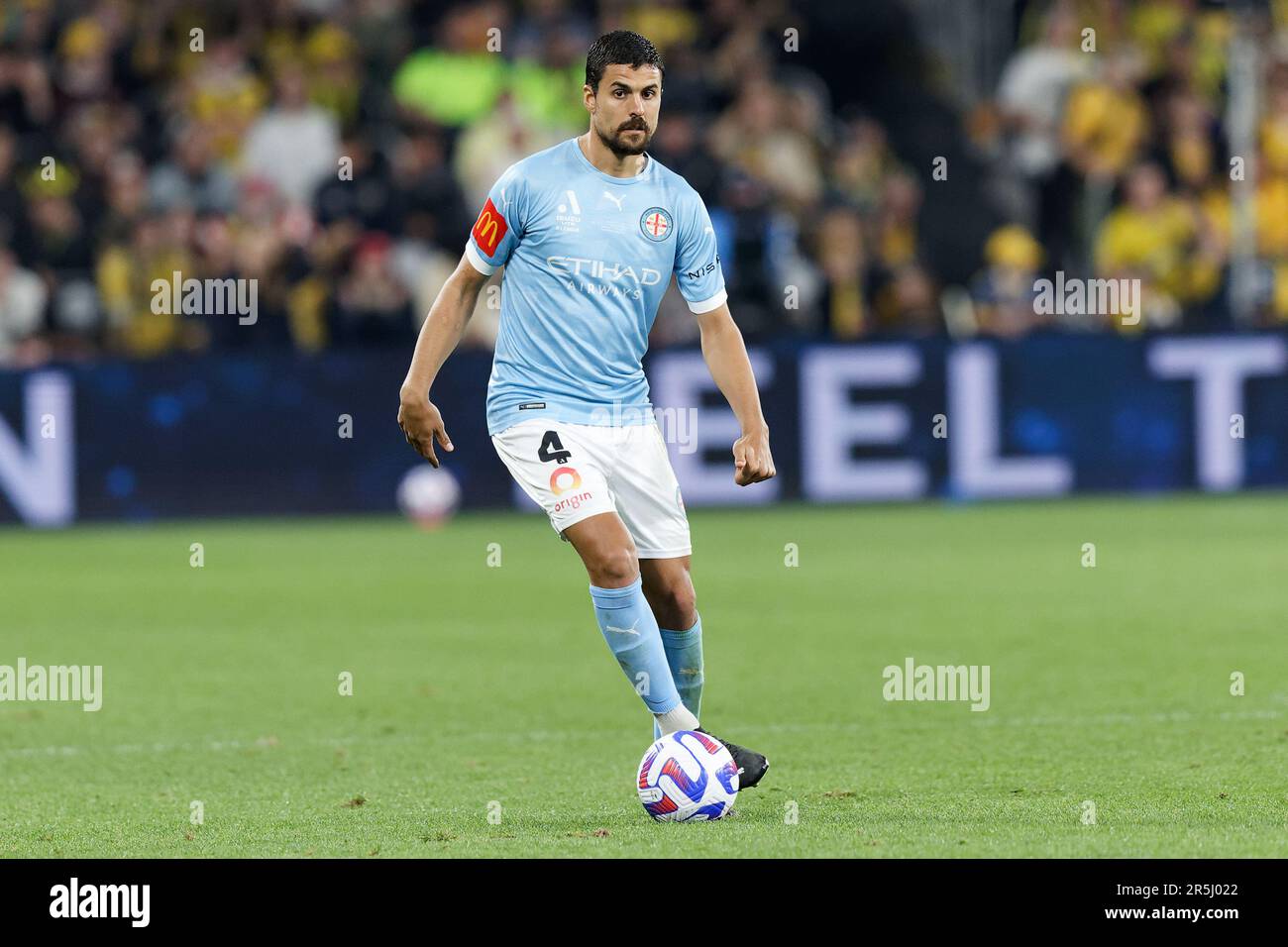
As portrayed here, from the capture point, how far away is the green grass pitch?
23.4ft

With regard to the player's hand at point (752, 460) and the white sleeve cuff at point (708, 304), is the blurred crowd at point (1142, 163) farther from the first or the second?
the player's hand at point (752, 460)

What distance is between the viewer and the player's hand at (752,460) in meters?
7.49

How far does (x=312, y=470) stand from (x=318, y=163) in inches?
113

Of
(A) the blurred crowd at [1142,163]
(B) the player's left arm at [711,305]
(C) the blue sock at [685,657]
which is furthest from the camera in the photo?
(A) the blurred crowd at [1142,163]

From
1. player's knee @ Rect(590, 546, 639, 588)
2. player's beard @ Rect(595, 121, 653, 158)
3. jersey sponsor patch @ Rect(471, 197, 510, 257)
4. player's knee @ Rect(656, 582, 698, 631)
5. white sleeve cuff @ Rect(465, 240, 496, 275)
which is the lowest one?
player's knee @ Rect(656, 582, 698, 631)

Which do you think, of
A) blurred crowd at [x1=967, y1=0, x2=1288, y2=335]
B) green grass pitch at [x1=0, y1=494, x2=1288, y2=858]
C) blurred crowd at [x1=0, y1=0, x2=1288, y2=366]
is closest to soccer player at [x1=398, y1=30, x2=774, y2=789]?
green grass pitch at [x1=0, y1=494, x2=1288, y2=858]

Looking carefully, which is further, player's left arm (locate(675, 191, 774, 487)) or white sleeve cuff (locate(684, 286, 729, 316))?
white sleeve cuff (locate(684, 286, 729, 316))

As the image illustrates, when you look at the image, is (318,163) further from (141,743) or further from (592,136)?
(592,136)

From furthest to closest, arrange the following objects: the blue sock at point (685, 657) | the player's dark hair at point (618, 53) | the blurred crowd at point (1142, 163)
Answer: the blurred crowd at point (1142, 163) < the blue sock at point (685, 657) < the player's dark hair at point (618, 53)

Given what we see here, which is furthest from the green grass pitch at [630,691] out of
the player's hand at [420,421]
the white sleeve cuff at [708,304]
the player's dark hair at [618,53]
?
the player's dark hair at [618,53]

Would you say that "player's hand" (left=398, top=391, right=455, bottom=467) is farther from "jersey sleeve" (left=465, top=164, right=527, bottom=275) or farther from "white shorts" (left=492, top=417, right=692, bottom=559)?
"jersey sleeve" (left=465, top=164, right=527, bottom=275)

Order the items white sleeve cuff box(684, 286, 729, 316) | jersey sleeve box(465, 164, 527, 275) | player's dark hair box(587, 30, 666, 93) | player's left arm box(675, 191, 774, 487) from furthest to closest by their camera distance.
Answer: white sleeve cuff box(684, 286, 729, 316) → player's left arm box(675, 191, 774, 487) → jersey sleeve box(465, 164, 527, 275) → player's dark hair box(587, 30, 666, 93)

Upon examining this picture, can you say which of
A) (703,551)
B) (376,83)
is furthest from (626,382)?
(376,83)

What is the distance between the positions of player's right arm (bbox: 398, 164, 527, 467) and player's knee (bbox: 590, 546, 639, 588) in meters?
0.62
